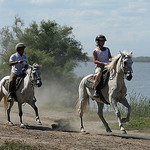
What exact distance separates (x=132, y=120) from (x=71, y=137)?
17.8 ft

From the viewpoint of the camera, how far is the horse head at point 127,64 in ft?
32.5

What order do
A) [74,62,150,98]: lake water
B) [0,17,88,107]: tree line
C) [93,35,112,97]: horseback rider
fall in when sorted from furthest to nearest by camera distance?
[74,62,150,98]: lake water, [0,17,88,107]: tree line, [93,35,112,97]: horseback rider

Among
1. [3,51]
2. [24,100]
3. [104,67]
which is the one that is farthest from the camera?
[3,51]

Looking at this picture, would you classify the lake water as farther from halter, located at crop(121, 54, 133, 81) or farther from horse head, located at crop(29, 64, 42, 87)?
halter, located at crop(121, 54, 133, 81)

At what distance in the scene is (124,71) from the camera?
10.1m

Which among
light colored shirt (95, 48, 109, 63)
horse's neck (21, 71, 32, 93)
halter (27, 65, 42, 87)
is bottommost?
horse's neck (21, 71, 32, 93)

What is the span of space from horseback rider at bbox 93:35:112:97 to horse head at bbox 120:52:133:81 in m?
1.00

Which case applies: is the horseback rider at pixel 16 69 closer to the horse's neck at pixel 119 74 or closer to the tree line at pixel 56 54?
the horse's neck at pixel 119 74

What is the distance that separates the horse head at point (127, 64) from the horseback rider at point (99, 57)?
39.3 inches

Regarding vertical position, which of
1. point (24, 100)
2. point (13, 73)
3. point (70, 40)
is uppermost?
point (70, 40)

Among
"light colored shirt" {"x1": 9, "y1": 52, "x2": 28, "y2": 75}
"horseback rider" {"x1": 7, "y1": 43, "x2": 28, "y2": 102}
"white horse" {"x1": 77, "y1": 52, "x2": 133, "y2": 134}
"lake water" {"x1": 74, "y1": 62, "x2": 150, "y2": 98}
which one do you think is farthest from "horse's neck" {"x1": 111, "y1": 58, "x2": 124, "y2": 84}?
"lake water" {"x1": 74, "y1": 62, "x2": 150, "y2": 98}

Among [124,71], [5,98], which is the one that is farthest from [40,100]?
[124,71]

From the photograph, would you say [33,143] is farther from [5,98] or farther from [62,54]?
[62,54]

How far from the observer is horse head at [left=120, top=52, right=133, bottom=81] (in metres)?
9.91
